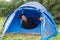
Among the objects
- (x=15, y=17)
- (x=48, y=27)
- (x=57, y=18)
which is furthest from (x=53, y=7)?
(x=48, y=27)

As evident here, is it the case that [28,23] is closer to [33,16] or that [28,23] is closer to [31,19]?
[31,19]

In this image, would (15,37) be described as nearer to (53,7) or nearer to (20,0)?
(53,7)

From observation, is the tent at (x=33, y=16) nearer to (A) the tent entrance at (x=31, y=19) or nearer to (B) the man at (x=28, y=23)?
(A) the tent entrance at (x=31, y=19)

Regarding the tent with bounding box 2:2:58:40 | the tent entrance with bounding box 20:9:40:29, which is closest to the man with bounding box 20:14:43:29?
the tent entrance with bounding box 20:9:40:29

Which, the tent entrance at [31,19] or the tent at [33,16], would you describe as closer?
the tent at [33,16]

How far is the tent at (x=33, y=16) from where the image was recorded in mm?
6856

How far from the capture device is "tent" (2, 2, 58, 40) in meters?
6.86

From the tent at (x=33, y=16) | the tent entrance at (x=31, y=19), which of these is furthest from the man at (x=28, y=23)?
the tent at (x=33, y=16)

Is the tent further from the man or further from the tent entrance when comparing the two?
the man

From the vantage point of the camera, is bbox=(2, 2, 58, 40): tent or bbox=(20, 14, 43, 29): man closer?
bbox=(2, 2, 58, 40): tent

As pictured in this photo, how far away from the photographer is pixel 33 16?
27.3 feet

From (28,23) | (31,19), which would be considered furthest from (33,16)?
(28,23)

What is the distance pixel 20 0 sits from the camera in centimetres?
1196

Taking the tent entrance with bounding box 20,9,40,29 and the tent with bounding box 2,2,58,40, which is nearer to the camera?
the tent with bounding box 2,2,58,40
